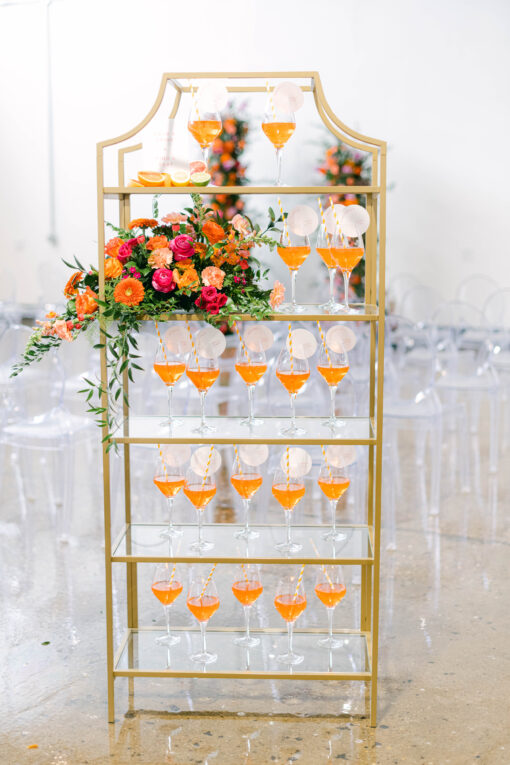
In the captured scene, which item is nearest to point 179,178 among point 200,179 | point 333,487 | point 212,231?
point 200,179

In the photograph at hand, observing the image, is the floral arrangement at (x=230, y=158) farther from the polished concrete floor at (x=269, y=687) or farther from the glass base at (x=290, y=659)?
the glass base at (x=290, y=659)

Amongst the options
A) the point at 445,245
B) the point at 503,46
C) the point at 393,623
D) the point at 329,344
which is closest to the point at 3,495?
the point at 393,623

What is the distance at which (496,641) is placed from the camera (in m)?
3.04

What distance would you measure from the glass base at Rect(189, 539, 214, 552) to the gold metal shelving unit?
0.02m

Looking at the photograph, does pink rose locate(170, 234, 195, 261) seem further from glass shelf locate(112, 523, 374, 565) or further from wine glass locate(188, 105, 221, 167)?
glass shelf locate(112, 523, 374, 565)

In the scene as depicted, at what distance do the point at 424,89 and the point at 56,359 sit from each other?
5537 mm

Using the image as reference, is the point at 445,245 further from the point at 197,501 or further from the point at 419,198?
the point at 197,501

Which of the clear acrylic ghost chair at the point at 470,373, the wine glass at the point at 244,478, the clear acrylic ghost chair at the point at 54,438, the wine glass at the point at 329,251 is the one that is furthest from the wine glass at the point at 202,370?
the clear acrylic ghost chair at the point at 470,373

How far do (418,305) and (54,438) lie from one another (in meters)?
4.58

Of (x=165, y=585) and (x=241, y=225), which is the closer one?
(x=241, y=225)

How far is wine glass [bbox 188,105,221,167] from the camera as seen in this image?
8.10 ft

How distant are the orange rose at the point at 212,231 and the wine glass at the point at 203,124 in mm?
193

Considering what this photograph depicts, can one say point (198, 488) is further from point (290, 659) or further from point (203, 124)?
point (203, 124)

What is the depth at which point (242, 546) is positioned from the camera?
104 inches
